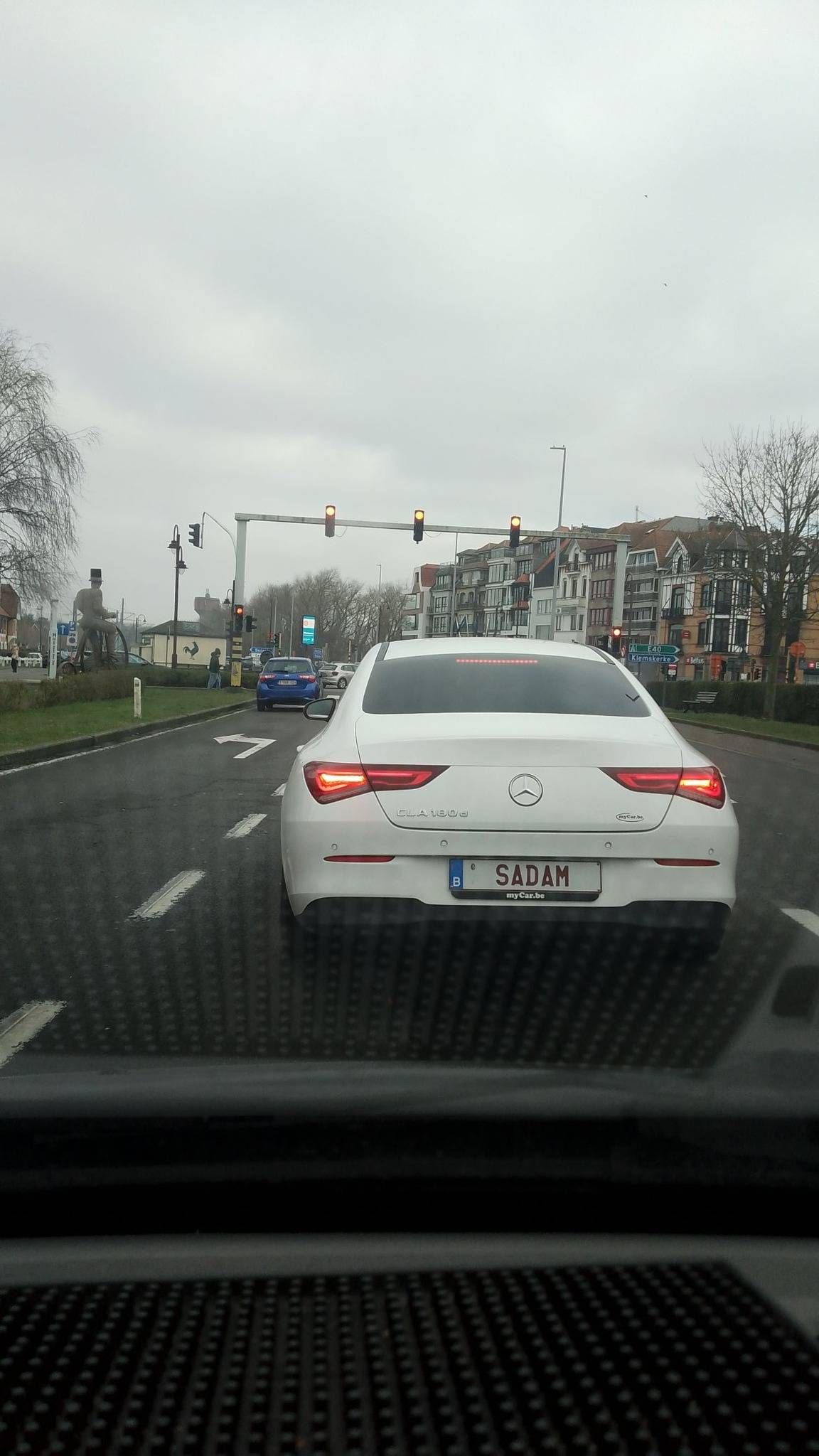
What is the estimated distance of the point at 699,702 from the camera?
60.7 metres

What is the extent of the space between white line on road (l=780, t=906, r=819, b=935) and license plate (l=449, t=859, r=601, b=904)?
88.0 inches

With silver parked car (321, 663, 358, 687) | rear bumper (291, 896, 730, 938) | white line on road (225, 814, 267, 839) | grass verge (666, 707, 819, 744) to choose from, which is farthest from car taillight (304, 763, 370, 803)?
silver parked car (321, 663, 358, 687)

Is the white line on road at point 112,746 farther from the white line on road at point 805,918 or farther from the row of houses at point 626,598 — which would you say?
the row of houses at point 626,598

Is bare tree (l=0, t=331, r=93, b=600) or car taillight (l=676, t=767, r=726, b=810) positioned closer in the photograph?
car taillight (l=676, t=767, r=726, b=810)

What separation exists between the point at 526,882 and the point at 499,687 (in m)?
1.13

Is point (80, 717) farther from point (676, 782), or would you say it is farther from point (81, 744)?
point (676, 782)

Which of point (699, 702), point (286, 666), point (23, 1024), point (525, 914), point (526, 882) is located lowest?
point (699, 702)

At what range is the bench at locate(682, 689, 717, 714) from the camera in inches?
2309

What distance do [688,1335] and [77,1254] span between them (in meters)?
0.95

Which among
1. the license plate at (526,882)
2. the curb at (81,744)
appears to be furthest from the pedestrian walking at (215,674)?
the license plate at (526,882)

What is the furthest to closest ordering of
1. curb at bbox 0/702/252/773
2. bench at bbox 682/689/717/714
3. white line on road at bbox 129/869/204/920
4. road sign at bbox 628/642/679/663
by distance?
bench at bbox 682/689/717/714
road sign at bbox 628/642/679/663
curb at bbox 0/702/252/773
white line on road at bbox 129/869/204/920

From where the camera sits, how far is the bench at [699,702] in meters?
58.7

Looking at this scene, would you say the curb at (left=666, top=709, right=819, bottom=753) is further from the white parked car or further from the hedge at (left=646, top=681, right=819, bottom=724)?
the white parked car

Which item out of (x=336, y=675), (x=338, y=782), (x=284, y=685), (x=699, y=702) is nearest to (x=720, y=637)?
(x=336, y=675)
